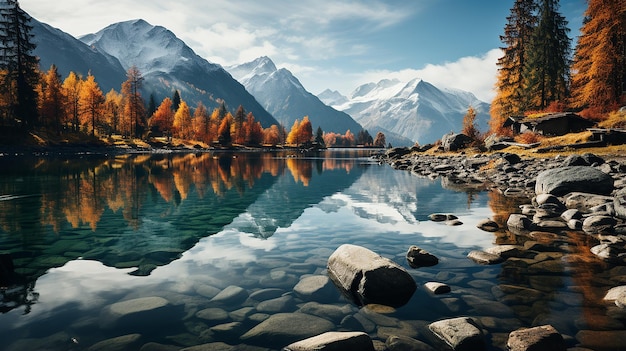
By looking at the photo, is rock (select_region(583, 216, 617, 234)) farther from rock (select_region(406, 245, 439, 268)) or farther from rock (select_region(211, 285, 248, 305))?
rock (select_region(211, 285, 248, 305))

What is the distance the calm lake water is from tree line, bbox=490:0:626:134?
3439cm

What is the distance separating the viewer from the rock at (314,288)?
322 inches

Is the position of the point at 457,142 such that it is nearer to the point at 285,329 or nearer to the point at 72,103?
the point at 285,329

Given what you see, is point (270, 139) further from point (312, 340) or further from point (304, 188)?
point (312, 340)

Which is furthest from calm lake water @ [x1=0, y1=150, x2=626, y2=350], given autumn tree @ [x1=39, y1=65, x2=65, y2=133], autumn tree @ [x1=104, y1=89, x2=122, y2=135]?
autumn tree @ [x1=104, y1=89, x2=122, y2=135]

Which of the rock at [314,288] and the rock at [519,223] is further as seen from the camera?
the rock at [519,223]

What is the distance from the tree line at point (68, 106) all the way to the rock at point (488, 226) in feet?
259

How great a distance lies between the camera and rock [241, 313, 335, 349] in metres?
6.31

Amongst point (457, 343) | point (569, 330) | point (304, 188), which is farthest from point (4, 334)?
point (304, 188)

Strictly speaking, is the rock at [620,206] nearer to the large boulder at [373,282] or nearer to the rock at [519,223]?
the rock at [519,223]

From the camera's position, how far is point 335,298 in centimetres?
799

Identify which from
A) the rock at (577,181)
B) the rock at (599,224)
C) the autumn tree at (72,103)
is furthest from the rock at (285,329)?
the autumn tree at (72,103)

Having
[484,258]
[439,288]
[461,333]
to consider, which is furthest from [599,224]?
[461,333]

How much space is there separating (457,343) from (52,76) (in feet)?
324
